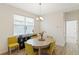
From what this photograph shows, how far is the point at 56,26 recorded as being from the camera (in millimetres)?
2084

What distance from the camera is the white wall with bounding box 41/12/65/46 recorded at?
206cm

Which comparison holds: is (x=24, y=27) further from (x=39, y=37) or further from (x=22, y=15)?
(x=39, y=37)

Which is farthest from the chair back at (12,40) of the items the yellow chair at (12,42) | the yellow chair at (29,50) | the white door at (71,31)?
the white door at (71,31)

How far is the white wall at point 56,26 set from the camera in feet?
6.75

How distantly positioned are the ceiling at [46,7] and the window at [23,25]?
23 cm

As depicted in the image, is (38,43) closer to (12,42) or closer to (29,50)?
(29,50)

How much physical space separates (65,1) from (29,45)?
3.87 feet

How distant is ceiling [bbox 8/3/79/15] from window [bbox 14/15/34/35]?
226 mm

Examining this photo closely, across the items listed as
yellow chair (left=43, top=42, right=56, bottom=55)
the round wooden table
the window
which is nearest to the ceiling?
the window

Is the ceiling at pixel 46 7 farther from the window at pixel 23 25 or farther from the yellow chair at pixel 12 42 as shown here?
the yellow chair at pixel 12 42

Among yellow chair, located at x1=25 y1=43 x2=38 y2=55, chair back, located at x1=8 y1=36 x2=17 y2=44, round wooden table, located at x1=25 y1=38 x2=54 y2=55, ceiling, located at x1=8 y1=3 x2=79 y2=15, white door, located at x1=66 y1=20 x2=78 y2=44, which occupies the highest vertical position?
ceiling, located at x1=8 y1=3 x2=79 y2=15

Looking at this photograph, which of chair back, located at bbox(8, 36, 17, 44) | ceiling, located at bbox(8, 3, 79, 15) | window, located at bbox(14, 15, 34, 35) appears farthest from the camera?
window, located at bbox(14, 15, 34, 35)

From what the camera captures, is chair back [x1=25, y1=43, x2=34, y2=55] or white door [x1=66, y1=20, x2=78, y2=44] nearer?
chair back [x1=25, y1=43, x2=34, y2=55]

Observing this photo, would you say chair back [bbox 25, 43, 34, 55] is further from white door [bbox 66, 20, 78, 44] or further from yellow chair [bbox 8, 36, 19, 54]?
white door [bbox 66, 20, 78, 44]
